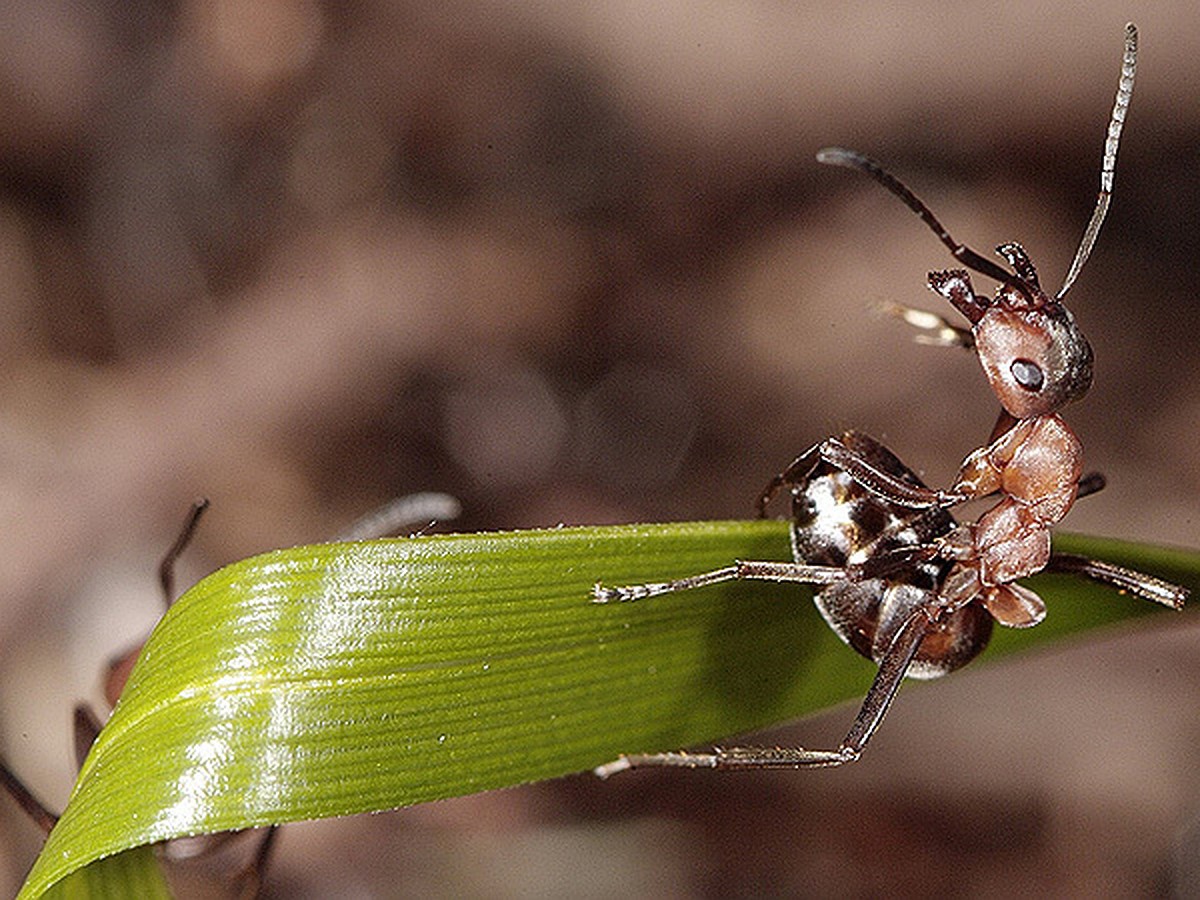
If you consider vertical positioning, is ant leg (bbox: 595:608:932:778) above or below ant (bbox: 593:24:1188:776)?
below

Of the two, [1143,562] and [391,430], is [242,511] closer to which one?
[391,430]

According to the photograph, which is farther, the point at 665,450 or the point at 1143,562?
the point at 665,450

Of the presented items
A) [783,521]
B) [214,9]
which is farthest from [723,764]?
[214,9]

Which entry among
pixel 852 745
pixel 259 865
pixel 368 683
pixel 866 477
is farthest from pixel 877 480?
pixel 259 865

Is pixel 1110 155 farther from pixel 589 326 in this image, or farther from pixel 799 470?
pixel 589 326

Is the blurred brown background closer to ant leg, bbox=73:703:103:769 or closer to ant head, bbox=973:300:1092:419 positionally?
ant leg, bbox=73:703:103:769

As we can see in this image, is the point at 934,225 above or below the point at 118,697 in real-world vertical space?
above

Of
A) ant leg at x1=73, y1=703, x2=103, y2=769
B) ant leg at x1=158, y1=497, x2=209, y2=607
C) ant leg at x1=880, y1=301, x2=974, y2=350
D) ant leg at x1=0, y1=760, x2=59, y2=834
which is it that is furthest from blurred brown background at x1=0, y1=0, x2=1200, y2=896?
ant leg at x1=880, y1=301, x2=974, y2=350
